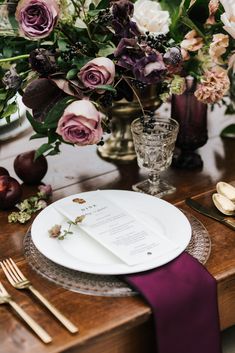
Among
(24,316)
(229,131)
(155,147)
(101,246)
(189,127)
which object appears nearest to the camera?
(24,316)

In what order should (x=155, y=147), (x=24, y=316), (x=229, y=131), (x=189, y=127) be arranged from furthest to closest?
1. (x=229, y=131)
2. (x=189, y=127)
3. (x=155, y=147)
4. (x=24, y=316)

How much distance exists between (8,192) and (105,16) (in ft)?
1.37

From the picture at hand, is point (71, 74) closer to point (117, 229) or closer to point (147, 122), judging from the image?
point (147, 122)

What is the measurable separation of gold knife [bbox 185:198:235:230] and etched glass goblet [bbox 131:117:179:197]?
0.28 feet

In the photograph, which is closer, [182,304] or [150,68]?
[182,304]

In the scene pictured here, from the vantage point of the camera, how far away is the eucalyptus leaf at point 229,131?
A: 1.55 metres

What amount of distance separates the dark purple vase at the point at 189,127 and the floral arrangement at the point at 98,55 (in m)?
0.11

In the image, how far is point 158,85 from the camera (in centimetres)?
130

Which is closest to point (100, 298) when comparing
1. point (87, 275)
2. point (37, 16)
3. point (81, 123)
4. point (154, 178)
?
point (87, 275)

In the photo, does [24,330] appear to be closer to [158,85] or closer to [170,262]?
[170,262]

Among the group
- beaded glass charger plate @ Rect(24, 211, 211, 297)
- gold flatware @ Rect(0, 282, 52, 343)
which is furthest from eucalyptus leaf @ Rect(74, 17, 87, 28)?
gold flatware @ Rect(0, 282, 52, 343)

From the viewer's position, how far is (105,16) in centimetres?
111

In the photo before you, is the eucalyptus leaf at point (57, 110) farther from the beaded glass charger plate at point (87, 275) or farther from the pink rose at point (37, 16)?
the beaded glass charger plate at point (87, 275)

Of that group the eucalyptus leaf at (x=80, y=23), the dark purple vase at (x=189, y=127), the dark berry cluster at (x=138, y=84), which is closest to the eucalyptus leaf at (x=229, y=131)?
the dark purple vase at (x=189, y=127)
